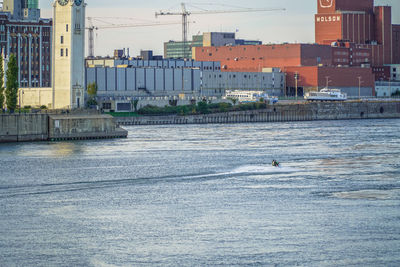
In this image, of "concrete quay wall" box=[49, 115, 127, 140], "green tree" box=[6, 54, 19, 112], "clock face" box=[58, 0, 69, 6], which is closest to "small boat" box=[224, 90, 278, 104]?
"clock face" box=[58, 0, 69, 6]

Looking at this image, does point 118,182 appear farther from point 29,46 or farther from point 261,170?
point 29,46

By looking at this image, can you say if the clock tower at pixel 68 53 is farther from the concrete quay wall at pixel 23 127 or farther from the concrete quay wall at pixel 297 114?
the concrete quay wall at pixel 23 127

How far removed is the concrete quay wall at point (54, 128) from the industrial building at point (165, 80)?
112 ft

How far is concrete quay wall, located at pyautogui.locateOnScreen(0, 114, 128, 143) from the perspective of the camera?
87.8 meters

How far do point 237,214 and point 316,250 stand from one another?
8.44m

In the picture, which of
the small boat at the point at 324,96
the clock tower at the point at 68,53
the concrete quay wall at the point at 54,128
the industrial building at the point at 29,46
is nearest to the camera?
the concrete quay wall at the point at 54,128

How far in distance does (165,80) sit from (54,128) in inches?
2687

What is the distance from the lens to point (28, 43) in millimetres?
157500

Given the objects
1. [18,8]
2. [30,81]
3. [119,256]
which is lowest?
[119,256]

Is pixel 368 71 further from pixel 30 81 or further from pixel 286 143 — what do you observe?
pixel 286 143

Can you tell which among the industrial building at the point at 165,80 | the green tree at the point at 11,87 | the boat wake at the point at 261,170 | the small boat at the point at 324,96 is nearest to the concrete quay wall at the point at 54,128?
the green tree at the point at 11,87

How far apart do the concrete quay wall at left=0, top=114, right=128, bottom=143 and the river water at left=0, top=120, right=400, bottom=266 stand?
27.0ft

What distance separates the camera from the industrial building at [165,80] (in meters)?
147

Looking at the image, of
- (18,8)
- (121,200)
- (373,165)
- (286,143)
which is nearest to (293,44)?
(18,8)
